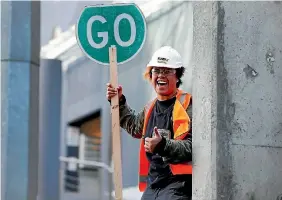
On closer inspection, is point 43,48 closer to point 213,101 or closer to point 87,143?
point 87,143

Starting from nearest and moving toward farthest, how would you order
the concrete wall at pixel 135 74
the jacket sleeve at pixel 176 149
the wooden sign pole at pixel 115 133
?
the jacket sleeve at pixel 176 149, the wooden sign pole at pixel 115 133, the concrete wall at pixel 135 74

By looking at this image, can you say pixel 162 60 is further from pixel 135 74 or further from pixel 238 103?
pixel 135 74

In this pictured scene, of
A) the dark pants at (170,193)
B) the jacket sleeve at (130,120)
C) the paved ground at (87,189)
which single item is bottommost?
the paved ground at (87,189)

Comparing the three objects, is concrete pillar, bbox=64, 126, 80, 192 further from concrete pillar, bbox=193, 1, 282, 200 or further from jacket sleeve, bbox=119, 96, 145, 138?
concrete pillar, bbox=193, 1, 282, 200

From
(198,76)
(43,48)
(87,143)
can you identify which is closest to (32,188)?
(198,76)

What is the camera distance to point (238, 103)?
19.0 feet

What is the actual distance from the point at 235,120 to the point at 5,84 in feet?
11.0

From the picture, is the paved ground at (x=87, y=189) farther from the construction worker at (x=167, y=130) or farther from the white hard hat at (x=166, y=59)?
the white hard hat at (x=166, y=59)

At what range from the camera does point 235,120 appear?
5.79 meters

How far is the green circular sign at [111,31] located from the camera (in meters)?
6.20

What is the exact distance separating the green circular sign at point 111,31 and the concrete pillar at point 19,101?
236 centimetres

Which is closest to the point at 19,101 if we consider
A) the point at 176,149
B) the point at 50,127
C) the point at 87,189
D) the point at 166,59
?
the point at 166,59

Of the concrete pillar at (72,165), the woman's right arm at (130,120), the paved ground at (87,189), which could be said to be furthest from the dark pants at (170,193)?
the concrete pillar at (72,165)

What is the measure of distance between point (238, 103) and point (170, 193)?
79 cm
